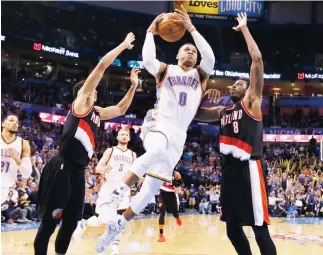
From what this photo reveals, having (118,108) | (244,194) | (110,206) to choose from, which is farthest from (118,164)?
(244,194)

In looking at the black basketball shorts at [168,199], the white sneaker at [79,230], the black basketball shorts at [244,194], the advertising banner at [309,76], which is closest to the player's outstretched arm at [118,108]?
the black basketball shorts at [244,194]

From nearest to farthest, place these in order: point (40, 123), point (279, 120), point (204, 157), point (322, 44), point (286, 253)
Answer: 1. point (286, 253)
2. point (40, 123)
3. point (204, 157)
4. point (279, 120)
5. point (322, 44)

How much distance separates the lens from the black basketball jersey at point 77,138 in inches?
186

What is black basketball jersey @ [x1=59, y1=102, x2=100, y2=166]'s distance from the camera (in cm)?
473

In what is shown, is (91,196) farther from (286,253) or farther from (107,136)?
(107,136)

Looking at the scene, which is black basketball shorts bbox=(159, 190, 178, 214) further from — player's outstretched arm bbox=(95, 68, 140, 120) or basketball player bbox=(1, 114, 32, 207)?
basketball player bbox=(1, 114, 32, 207)

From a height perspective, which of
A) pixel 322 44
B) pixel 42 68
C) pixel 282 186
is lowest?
pixel 282 186

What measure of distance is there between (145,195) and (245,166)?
1.09 m

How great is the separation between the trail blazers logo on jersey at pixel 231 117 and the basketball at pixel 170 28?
1.08 m

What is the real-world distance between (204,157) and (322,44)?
47.1 feet

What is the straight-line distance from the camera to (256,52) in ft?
15.3

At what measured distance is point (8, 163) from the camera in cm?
562

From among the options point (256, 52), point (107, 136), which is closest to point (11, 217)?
point (256, 52)

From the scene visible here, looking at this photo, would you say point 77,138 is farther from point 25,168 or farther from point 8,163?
point 8,163
